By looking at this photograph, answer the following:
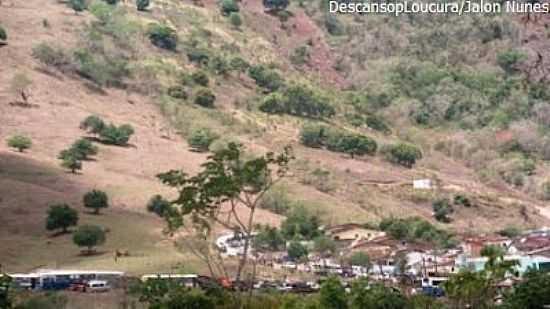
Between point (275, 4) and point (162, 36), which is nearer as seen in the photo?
point (162, 36)

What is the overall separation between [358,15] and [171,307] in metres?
115

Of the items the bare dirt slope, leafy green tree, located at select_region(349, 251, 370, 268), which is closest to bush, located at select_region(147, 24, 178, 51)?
the bare dirt slope

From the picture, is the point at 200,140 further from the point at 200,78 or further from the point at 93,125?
the point at 200,78

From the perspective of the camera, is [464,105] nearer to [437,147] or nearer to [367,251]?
[437,147]

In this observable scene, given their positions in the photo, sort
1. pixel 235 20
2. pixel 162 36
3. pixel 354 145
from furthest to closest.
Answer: pixel 235 20, pixel 162 36, pixel 354 145

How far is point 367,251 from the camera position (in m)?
73.2

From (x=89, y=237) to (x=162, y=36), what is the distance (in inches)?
2424

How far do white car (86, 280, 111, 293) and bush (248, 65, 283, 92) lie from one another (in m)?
68.1

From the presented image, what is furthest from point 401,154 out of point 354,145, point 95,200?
point 95,200

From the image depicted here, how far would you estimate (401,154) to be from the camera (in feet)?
351

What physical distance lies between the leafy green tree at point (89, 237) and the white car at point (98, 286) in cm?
817

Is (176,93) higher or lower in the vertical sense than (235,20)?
lower

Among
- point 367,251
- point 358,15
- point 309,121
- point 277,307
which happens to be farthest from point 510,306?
point 358,15

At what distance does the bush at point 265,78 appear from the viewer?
122125 mm
